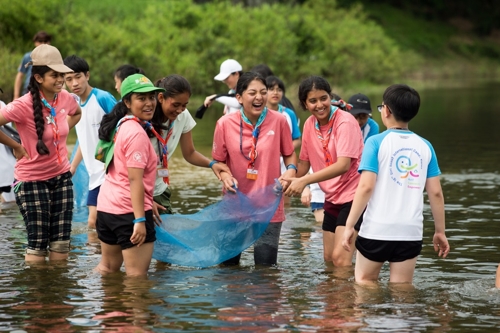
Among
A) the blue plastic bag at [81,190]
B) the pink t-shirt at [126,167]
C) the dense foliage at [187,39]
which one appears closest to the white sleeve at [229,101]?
the blue plastic bag at [81,190]

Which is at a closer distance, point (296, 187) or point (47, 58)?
point (296, 187)

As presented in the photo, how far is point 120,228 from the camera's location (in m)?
7.24

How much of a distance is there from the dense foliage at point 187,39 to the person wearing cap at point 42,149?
51.7 ft

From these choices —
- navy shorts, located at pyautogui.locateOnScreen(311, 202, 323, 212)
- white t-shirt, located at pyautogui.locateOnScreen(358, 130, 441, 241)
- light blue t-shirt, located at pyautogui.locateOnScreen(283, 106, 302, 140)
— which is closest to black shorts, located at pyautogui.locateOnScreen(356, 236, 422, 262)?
white t-shirt, located at pyautogui.locateOnScreen(358, 130, 441, 241)

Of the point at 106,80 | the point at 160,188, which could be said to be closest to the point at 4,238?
the point at 160,188

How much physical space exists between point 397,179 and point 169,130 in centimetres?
220

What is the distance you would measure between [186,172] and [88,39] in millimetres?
15887

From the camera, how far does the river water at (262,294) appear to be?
6.70m

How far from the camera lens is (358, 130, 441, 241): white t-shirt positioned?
665cm

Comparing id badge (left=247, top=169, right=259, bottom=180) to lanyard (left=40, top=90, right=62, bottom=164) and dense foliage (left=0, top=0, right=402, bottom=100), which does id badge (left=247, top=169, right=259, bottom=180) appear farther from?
dense foliage (left=0, top=0, right=402, bottom=100)

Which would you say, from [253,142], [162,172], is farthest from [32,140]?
[253,142]

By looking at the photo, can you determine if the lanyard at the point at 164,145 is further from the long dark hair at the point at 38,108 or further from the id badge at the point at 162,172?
the long dark hair at the point at 38,108

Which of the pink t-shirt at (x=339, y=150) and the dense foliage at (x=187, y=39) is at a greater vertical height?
the dense foliage at (x=187, y=39)

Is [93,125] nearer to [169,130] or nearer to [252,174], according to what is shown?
[169,130]
